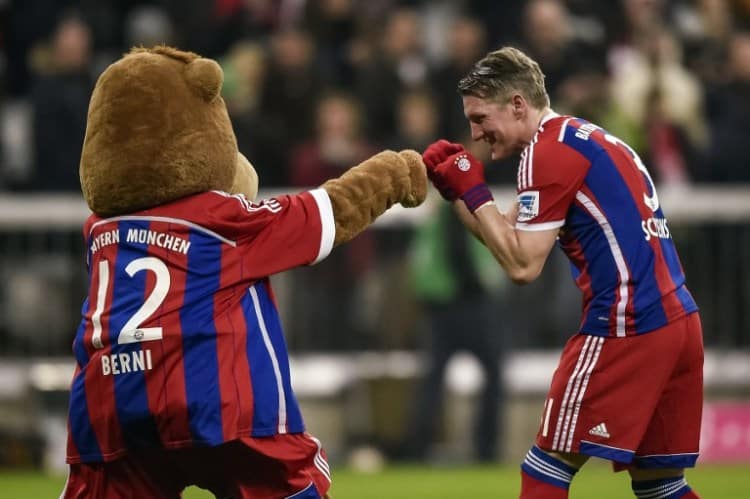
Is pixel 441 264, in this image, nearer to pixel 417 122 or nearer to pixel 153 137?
pixel 417 122

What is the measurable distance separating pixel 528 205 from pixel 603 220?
0.28 metres

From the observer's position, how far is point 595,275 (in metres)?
5.46

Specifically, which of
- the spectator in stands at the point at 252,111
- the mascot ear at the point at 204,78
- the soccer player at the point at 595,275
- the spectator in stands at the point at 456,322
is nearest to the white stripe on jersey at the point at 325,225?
the mascot ear at the point at 204,78

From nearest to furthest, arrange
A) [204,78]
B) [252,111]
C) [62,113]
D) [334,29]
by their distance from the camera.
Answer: [204,78], [62,113], [252,111], [334,29]

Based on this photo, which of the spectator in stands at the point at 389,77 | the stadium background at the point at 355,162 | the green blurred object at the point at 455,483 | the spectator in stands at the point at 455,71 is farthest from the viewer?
the spectator in stands at the point at 389,77

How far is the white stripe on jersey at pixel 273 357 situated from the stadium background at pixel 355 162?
5713mm

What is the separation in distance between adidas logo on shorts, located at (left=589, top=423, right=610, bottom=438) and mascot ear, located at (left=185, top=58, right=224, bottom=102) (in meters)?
1.83

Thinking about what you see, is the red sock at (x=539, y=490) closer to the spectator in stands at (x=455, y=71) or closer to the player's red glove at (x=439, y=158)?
the player's red glove at (x=439, y=158)

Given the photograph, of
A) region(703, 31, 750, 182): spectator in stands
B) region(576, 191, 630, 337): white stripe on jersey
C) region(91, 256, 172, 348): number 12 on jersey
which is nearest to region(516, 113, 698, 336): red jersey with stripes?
region(576, 191, 630, 337): white stripe on jersey

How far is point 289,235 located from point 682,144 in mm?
7180

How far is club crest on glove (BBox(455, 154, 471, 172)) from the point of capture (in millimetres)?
5555

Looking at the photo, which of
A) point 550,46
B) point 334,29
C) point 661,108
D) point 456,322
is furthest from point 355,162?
point 661,108

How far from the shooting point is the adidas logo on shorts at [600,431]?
5348 millimetres

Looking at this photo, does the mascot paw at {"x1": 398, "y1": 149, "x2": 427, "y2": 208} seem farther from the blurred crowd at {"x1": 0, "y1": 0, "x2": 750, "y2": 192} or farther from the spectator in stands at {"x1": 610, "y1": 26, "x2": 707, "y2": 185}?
the spectator in stands at {"x1": 610, "y1": 26, "x2": 707, "y2": 185}
